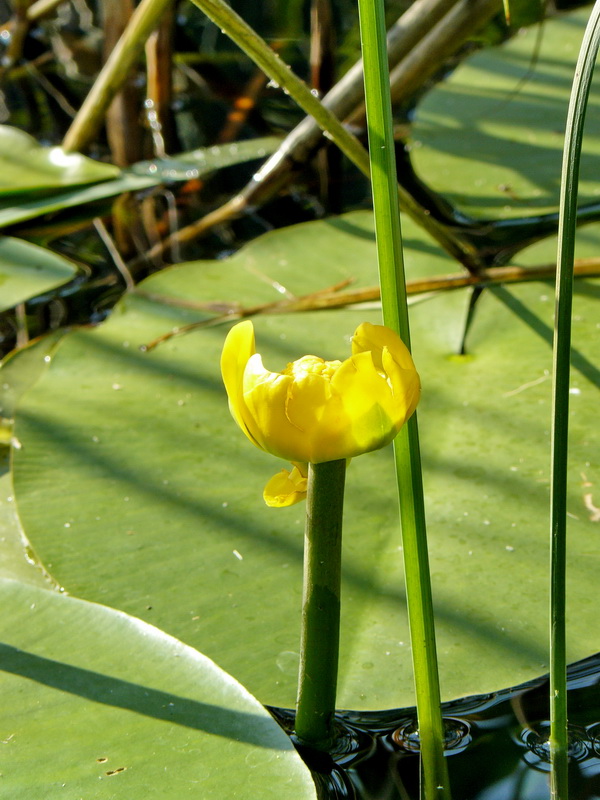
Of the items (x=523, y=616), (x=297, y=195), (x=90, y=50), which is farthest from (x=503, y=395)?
(x=90, y=50)

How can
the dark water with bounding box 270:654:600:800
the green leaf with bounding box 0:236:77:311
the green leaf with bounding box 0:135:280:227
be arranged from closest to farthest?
1. the dark water with bounding box 270:654:600:800
2. the green leaf with bounding box 0:236:77:311
3. the green leaf with bounding box 0:135:280:227

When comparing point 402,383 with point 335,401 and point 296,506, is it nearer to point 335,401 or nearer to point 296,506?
point 335,401

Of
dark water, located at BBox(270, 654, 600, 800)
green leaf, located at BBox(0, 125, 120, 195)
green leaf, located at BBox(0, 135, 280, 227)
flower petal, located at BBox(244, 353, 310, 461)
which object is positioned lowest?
dark water, located at BBox(270, 654, 600, 800)

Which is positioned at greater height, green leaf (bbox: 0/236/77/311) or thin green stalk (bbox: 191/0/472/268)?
thin green stalk (bbox: 191/0/472/268)

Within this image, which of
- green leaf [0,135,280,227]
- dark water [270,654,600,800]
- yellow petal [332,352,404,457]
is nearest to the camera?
yellow petal [332,352,404,457]

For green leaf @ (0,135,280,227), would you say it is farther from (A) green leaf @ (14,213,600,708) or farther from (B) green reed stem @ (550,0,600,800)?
(B) green reed stem @ (550,0,600,800)

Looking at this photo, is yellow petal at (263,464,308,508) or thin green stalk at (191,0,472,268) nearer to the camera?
yellow petal at (263,464,308,508)

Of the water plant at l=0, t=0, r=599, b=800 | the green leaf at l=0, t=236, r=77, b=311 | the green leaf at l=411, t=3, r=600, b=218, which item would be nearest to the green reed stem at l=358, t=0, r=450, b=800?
the water plant at l=0, t=0, r=599, b=800
